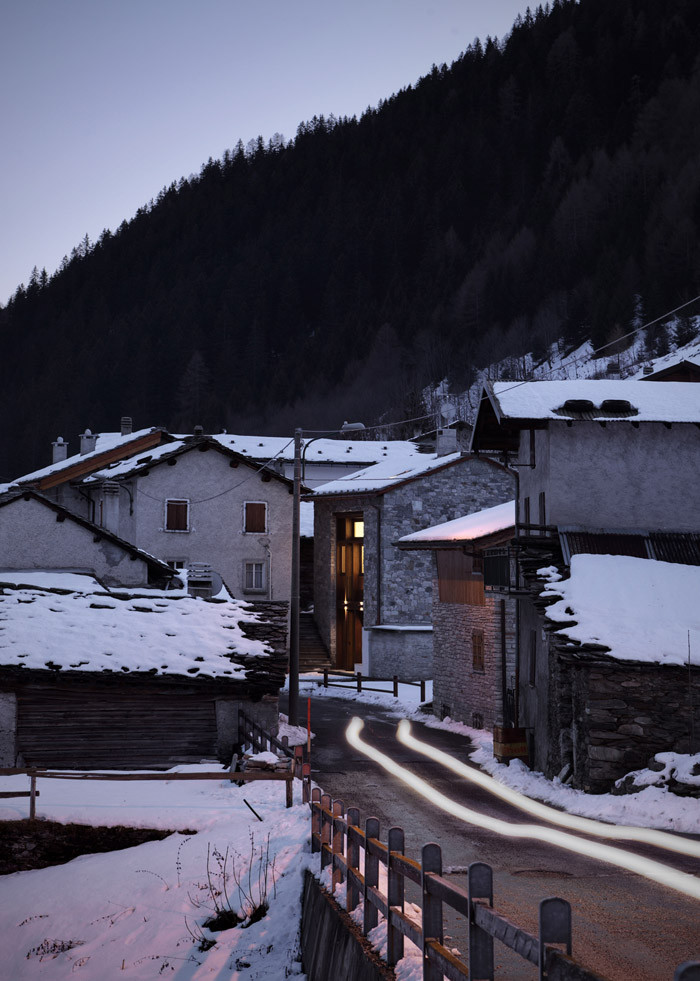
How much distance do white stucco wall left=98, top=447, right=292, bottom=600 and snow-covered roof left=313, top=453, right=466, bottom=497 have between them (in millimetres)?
3123

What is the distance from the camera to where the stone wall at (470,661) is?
29.4 metres

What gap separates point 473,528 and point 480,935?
27.2 metres

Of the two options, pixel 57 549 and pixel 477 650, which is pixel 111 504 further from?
pixel 477 650

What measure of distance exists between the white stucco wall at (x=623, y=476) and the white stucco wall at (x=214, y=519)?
1059 inches

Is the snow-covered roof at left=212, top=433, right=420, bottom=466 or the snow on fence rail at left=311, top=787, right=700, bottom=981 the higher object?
the snow-covered roof at left=212, top=433, right=420, bottom=466

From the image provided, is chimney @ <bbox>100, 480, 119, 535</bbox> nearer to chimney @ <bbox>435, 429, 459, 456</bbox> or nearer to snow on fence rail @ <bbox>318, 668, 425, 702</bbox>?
snow on fence rail @ <bbox>318, 668, 425, 702</bbox>

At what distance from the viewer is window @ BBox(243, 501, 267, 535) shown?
163 ft

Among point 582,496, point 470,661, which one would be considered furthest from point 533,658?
point 470,661

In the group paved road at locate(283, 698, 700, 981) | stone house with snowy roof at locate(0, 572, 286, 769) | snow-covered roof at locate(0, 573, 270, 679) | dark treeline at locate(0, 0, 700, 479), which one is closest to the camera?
paved road at locate(283, 698, 700, 981)

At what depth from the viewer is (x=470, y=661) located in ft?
107

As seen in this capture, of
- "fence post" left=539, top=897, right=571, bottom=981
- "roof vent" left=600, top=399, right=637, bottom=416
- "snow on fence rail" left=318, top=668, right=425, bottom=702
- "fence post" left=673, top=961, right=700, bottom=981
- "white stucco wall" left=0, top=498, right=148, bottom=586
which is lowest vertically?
"snow on fence rail" left=318, top=668, right=425, bottom=702

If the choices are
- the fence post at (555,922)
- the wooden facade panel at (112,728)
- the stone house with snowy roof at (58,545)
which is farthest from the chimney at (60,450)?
the fence post at (555,922)

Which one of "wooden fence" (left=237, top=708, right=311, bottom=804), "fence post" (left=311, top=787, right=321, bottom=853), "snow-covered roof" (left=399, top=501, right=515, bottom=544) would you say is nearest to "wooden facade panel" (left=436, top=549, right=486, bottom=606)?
"snow-covered roof" (left=399, top=501, right=515, bottom=544)

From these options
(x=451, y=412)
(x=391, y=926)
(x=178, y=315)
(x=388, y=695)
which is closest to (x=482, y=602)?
(x=388, y=695)
